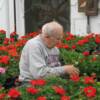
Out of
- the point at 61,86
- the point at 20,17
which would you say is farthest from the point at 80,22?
the point at 61,86

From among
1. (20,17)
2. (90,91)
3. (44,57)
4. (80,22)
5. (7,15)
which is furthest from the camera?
(7,15)

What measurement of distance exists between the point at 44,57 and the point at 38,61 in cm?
13

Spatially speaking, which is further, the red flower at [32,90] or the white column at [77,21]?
the white column at [77,21]

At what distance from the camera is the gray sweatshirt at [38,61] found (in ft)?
14.7

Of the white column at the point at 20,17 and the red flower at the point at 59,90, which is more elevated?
the white column at the point at 20,17

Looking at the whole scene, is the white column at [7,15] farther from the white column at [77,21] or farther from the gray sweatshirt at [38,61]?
the gray sweatshirt at [38,61]

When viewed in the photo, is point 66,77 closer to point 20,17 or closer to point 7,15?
point 20,17

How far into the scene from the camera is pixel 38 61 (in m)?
4.48

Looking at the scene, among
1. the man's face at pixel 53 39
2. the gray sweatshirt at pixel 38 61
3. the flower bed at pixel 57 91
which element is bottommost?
the flower bed at pixel 57 91

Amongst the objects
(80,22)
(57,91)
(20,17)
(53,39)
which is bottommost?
(57,91)

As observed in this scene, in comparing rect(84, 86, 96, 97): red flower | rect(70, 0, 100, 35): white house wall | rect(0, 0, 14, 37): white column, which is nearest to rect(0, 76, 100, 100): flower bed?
rect(84, 86, 96, 97): red flower

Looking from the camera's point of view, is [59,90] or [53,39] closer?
[59,90]

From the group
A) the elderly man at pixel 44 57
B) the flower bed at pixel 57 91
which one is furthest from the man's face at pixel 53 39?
the flower bed at pixel 57 91

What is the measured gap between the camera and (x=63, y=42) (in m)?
6.81
